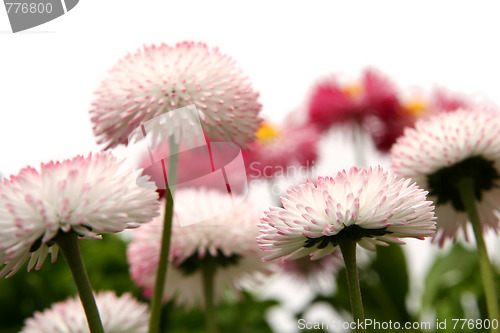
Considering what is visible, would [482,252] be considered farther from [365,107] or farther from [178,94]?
[365,107]

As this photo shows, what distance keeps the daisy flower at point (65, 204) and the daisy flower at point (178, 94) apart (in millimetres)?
82

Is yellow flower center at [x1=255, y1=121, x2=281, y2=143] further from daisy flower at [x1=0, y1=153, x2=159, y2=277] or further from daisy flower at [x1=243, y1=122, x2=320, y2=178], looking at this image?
daisy flower at [x1=0, y1=153, x2=159, y2=277]

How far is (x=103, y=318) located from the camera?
1.71 ft

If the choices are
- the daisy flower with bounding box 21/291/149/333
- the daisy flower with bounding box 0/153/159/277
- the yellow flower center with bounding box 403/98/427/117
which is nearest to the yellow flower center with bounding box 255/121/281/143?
the yellow flower center with bounding box 403/98/427/117

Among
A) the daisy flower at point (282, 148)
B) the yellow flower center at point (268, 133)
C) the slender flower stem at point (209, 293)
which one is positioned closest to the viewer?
the slender flower stem at point (209, 293)

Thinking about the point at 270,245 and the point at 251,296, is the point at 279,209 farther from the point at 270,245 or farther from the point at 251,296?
the point at 251,296

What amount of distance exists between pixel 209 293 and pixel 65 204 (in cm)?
29

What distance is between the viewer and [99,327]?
37 centimetres

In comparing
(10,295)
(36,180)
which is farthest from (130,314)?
(10,295)

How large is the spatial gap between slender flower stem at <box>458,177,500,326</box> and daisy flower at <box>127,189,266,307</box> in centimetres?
21

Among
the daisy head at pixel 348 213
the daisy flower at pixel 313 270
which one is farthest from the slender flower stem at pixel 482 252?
the daisy flower at pixel 313 270

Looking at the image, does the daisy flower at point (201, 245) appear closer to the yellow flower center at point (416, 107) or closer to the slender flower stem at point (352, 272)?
the slender flower stem at point (352, 272)

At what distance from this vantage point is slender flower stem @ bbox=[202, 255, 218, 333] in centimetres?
58

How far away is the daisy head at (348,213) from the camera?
33 centimetres
